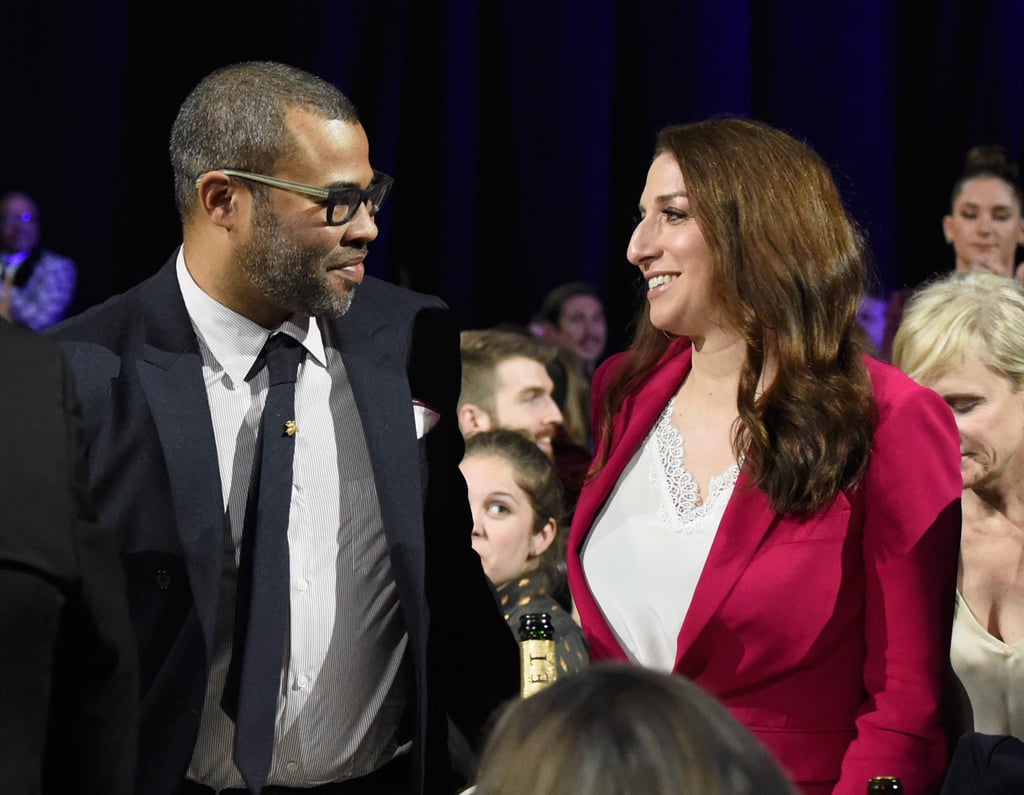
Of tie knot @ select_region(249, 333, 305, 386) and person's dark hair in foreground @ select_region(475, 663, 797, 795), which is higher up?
person's dark hair in foreground @ select_region(475, 663, 797, 795)

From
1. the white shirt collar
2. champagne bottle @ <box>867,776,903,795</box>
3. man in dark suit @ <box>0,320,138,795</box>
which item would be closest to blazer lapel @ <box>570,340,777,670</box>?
champagne bottle @ <box>867,776,903,795</box>

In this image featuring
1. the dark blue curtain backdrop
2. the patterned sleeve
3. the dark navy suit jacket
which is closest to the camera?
the dark navy suit jacket

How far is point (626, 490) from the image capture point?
232 cm

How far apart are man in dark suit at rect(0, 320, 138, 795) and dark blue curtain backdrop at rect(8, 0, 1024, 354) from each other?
251 inches

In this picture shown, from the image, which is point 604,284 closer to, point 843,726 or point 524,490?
point 524,490

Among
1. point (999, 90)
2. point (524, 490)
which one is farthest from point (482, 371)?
point (999, 90)

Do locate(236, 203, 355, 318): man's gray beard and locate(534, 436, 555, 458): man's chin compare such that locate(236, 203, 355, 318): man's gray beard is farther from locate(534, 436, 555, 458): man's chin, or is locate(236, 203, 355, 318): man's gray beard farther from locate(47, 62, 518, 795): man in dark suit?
locate(534, 436, 555, 458): man's chin

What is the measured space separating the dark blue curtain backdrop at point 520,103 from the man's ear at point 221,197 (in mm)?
5605

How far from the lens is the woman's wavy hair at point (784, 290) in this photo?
6.91ft

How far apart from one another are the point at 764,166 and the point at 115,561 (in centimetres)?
113

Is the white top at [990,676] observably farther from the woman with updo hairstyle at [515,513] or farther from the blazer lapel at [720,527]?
the woman with updo hairstyle at [515,513]

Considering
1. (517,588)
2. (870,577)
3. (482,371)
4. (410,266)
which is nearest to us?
(870,577)

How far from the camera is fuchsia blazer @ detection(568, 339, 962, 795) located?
6.73ft

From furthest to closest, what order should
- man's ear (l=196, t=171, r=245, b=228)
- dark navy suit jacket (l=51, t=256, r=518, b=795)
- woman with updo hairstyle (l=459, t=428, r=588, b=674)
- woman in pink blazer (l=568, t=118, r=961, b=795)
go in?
woman with updo hairstyle (l=459, t=428, r=588, b=674) < man's ear (l=196, t=171, r=245, b=228) < woman in pink blazer (l=568, t=118, r=961, b=795) < dark navy suit jacket (l=51, t=256, r=518, b=795)
